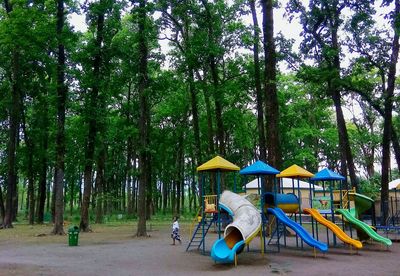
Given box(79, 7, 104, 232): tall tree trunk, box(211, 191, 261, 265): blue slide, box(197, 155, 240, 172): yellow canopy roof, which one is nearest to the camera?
box(211, 191, 261, 265): blue slide

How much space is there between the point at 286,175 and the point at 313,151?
3099 centimetres

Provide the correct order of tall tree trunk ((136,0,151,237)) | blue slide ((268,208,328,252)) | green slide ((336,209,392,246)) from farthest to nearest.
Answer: tall tree trunk ((136,0,151,237)) < green slide ((336,209,392,246)) < blue slide ((268,208,328,252))

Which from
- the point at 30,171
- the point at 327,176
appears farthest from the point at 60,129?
the point at 327,176

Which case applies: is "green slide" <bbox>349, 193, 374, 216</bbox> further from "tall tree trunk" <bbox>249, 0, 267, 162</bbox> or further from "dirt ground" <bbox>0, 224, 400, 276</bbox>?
"tall tree trunk" <bbox>249, 0, 267, 162</bbox>

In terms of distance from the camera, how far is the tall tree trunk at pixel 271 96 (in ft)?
66.4

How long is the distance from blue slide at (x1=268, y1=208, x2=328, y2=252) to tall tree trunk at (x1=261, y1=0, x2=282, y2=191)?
16.5 ft

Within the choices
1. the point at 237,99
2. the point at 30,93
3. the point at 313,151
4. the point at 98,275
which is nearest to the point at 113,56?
the point at 237,99

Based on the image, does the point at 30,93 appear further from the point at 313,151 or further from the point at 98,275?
the point at 313,151

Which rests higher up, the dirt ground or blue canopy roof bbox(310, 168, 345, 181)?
blue canopy roof bbox(310, 168, 345, 181)

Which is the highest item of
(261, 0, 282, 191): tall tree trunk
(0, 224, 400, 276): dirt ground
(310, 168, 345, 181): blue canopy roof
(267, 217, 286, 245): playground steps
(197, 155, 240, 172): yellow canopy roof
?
(261, 0, 282, 191): tall tree trunk

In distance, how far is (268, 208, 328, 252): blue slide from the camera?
13.0 meters

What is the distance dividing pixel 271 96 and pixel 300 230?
8740mm

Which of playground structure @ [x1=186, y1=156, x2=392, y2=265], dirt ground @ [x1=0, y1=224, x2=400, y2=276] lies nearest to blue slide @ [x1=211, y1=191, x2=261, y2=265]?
playground structure @ [x1=186, y1=156, x2=392, y2=265]

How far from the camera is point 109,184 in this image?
5397cm
